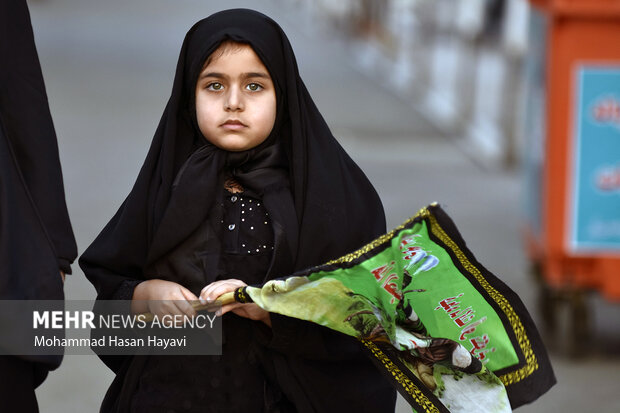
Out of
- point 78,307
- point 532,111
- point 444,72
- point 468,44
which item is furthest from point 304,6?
point 78,307

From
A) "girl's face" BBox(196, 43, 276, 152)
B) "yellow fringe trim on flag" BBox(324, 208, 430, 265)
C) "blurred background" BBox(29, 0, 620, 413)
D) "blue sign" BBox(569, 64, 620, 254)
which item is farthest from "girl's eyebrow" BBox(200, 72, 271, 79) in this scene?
"blue sign" BBox(569, 64, 620, 254)

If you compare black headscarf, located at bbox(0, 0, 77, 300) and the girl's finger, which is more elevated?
black headscarf, located at bbox(0, 0, 77, 300)

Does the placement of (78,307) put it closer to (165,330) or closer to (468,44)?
(165,330)

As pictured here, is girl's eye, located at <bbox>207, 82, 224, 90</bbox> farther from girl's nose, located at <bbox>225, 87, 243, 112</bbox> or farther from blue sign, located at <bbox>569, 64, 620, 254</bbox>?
blue sign, located at <bbox>569, 64, 620, 254</bbox>

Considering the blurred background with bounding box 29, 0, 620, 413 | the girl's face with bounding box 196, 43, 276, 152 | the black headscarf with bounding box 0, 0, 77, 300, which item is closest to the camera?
the black headscarf with bounding box 0, 0, 77, 300

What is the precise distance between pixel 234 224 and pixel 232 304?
0.70 feet

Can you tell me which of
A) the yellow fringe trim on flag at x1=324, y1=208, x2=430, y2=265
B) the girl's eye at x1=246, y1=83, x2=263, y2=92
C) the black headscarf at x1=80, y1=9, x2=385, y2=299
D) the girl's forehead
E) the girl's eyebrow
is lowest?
the yellow fringe trim on flag at x1=324, y1=208, x2=430, y2=265

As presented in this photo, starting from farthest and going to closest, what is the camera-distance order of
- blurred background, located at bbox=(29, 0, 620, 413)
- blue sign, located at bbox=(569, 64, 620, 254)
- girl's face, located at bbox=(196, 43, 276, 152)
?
blurred background, located at bbox=(29, 0, 620, 413), blue sign, located at bbox=(569, 64, 620, 254), girl's face, located at bbox=(196, 43, 276, 152)

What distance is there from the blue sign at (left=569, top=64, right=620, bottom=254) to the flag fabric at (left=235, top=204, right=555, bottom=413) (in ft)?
9.83

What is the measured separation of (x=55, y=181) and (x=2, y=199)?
0.49ft

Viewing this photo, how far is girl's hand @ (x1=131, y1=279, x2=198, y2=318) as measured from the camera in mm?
2850

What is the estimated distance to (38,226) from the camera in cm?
282

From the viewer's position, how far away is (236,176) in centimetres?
298

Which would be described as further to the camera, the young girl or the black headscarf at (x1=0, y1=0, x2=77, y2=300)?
the young girl
